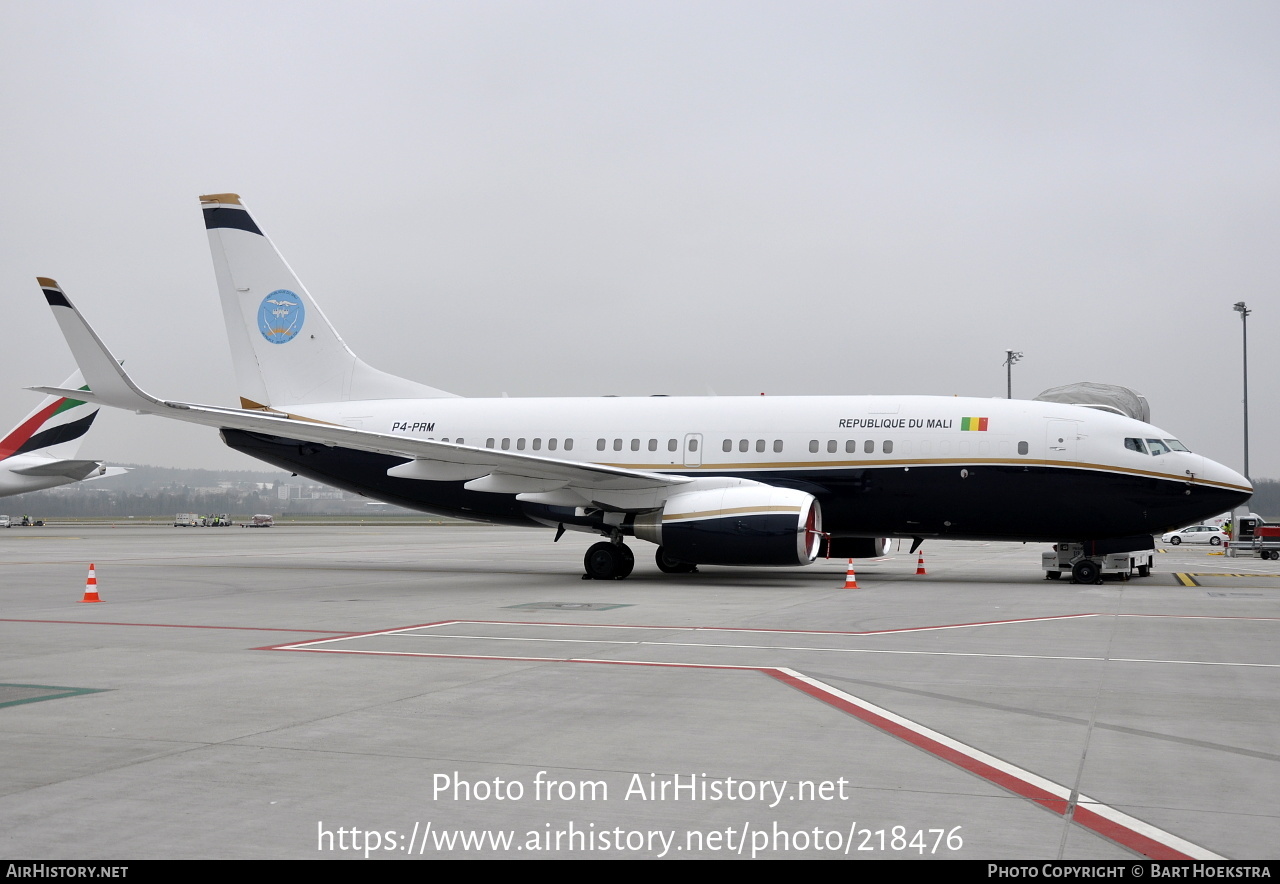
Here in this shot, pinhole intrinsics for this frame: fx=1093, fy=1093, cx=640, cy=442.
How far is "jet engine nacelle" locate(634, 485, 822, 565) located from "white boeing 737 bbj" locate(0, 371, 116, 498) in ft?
125

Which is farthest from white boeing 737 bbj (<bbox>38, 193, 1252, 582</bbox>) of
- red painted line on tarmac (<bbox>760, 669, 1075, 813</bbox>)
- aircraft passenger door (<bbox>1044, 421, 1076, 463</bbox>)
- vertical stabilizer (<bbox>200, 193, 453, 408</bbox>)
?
red painted line on tarmac (<bbox>760, 669, 1075, 813</bbox>)

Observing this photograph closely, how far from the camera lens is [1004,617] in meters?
14.5

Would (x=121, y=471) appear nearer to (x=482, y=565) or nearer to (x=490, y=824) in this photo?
(x=482, y=565)

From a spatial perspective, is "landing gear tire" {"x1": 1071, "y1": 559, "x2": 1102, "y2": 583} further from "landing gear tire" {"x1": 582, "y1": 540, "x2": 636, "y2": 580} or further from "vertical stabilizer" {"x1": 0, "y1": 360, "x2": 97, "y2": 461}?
"vertical stabilizer" {"x1": 0, "y1": 360, "x2": 97, "y2": 461}

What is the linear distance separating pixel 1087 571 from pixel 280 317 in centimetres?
1841

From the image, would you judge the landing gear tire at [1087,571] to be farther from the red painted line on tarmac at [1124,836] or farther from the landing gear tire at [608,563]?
the red painted line on tarmac at [1124,836]

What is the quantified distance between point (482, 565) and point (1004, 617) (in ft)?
52.8

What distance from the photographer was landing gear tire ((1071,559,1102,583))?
2084cm

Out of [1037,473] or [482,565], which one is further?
[482,565]

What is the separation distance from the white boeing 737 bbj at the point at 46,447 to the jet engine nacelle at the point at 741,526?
38.1 metres

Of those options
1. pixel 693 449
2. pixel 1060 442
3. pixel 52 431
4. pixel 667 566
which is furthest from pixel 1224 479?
pixel 52 431

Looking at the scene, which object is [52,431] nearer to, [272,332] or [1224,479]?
[272,332]

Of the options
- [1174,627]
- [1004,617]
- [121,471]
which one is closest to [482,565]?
[1004,617]

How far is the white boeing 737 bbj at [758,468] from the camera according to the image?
1956 cm
